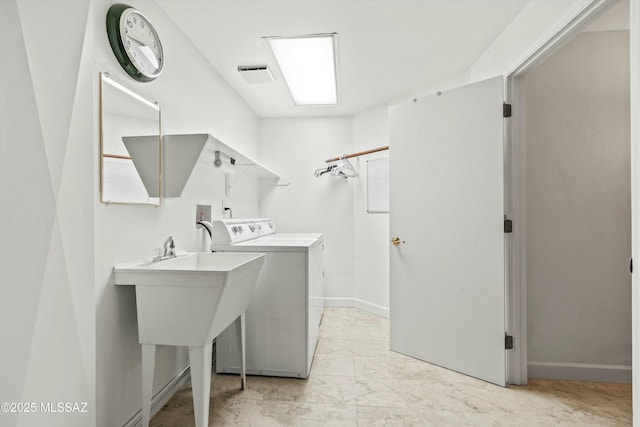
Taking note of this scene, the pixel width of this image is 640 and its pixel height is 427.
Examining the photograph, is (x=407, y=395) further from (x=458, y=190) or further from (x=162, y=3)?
(x=162, y=3)

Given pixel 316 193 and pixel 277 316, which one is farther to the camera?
pixel 316 193

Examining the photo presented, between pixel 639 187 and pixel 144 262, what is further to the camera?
pixel 144 262

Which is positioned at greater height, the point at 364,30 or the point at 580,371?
the point at 364,30

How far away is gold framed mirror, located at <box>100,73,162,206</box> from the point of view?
1410 mm

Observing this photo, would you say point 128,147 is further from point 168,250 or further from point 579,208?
point 579,208

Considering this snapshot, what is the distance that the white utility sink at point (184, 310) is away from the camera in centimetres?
139

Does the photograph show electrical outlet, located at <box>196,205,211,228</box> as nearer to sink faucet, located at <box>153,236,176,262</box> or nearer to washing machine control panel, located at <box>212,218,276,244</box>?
washing machine control panel, located at <box>212,218,276,244</box>

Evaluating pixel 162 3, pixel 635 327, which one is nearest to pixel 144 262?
pixel 162 3

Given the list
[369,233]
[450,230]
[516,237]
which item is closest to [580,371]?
[516,237]

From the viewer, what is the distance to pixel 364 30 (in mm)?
2117

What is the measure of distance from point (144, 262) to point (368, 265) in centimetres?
256

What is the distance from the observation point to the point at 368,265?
12.0ft

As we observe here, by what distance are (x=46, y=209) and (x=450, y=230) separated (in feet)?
7.44

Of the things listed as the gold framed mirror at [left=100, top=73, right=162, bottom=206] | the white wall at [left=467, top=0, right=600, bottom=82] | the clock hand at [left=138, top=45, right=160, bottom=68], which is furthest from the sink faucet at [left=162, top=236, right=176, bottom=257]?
the white wall at [left=467, top=0, right=600, bottom=82]
